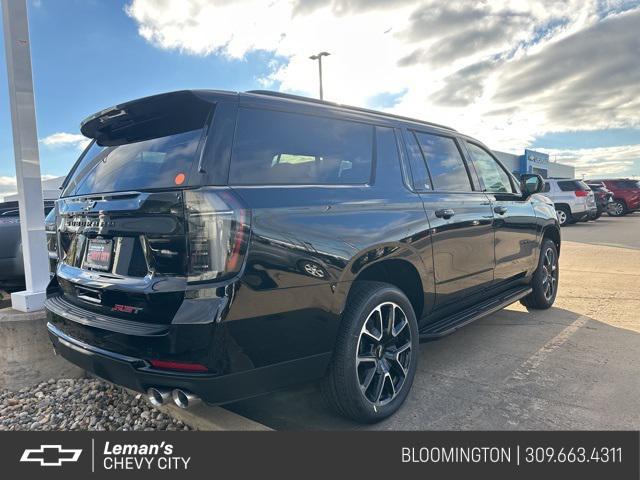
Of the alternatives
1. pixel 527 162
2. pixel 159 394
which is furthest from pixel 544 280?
pixel 527 162

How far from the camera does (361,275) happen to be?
9.01 feet

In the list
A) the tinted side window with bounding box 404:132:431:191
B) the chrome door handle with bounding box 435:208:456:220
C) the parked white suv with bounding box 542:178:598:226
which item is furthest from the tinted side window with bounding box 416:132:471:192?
the parked white suv with bounding box 542:178:598:226

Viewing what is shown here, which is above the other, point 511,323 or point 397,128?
point 397,128

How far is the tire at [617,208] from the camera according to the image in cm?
2259

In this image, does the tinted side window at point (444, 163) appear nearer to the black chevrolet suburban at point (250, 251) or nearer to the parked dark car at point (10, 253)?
the black chevrolet suburban at point (250, 251)

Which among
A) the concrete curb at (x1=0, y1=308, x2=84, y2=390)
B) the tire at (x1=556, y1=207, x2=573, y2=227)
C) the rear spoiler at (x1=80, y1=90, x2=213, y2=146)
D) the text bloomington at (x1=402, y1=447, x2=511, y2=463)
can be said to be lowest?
the text bloomington at (x1=402, y1=447, x2=511, y2=463)

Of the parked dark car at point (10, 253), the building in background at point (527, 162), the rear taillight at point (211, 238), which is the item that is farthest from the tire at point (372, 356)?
the building in background at point (527, 162)

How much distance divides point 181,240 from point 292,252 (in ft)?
1.74

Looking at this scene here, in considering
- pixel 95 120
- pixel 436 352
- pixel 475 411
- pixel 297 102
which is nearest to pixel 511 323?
pixel 436 352

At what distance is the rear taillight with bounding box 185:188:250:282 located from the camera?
2023 mm

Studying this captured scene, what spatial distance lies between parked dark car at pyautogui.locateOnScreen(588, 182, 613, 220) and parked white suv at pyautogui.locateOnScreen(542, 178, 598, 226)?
→ 3.59 metres

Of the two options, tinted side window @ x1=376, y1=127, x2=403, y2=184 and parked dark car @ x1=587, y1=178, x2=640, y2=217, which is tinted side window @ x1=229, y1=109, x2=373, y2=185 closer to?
tinted side window @ x1=376, y1=127, x2=403, y2=184

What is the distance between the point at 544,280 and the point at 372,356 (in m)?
3.38

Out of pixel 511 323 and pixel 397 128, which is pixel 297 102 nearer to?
pixel 397 128
